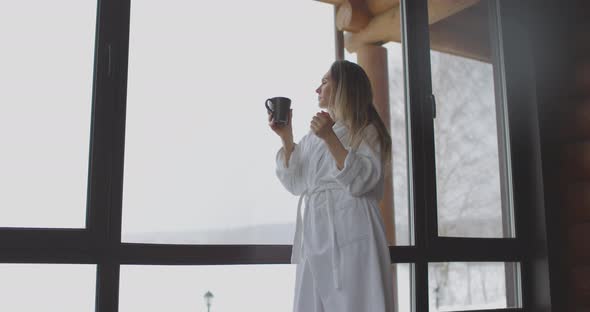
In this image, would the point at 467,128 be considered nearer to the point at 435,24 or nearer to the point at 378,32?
the point at 435,24

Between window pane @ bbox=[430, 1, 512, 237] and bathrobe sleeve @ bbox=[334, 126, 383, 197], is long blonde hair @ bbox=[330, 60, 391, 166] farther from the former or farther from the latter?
window pane @ bbox=[430, 1, 512, 237]

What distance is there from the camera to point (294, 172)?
87.9 inches

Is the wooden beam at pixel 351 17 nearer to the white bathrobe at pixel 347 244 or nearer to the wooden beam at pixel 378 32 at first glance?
the wooden beam at pixel 378 32

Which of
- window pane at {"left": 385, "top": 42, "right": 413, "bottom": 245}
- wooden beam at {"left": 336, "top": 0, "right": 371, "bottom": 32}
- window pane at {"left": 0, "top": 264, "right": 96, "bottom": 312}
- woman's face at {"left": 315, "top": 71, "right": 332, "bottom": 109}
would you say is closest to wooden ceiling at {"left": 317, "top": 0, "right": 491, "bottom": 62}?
wooden beam at {"left": 336, "top": 0, "right": 371, "bottom": 32}

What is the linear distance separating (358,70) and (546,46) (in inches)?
63.5

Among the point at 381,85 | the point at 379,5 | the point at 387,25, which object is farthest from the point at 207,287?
the point at 379,5

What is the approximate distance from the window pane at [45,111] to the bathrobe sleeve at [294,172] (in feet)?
2.15

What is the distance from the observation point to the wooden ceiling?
2.97m

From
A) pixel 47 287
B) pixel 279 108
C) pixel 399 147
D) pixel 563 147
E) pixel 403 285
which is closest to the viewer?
pixel 47 287

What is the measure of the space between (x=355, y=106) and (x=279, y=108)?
26 cm

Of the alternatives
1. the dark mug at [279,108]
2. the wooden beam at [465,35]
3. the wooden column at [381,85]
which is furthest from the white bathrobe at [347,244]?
the wooden beam at [465,35]

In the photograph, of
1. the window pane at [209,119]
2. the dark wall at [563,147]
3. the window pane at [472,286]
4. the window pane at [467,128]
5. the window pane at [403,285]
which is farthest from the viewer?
the dark wall at [563,147]

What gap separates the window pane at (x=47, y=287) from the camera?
1.94 m

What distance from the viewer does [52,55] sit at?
2.09 m
